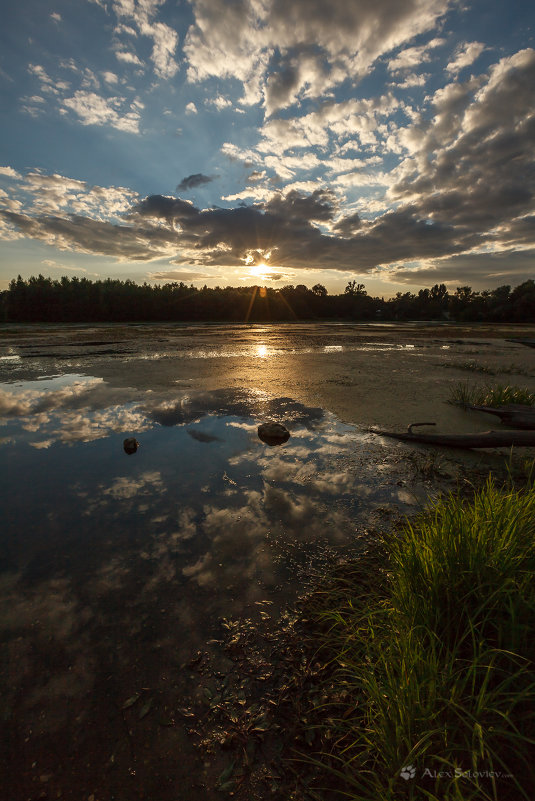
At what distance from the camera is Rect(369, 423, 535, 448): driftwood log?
5.01m

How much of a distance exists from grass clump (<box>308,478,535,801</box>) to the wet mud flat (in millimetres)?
444

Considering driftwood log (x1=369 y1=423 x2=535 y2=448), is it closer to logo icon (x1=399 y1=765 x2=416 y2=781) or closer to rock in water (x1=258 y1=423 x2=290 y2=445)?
rock in water (x1=258 y1=423 x2=290 y2=445)

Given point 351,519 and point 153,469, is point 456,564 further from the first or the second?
point 153,469

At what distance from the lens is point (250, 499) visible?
153 inches

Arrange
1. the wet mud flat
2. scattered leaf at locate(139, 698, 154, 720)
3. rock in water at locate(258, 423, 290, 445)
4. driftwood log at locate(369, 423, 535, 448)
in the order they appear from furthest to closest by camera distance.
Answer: rock in water at locate(258, 423, 290, 445) → driftwood log at locate(369, 423, 535, 448) → scattered leaf at locate(139, 698, 154, 720) → the wet mud flat

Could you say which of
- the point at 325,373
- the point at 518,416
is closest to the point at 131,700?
the point at 518,416

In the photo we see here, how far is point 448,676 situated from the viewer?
144cm

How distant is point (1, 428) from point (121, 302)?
5822 cm

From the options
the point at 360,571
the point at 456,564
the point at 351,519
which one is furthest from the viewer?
the point at 351,519

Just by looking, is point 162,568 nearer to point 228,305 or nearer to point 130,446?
point 130,446

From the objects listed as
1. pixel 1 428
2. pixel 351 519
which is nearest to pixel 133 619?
pixel 351 519

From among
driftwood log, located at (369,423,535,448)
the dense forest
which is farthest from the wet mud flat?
the dense forest

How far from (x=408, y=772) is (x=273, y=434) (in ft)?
15.3

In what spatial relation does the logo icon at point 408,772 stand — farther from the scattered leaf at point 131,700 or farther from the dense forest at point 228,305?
the dense forest at point 228,305
